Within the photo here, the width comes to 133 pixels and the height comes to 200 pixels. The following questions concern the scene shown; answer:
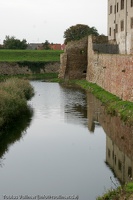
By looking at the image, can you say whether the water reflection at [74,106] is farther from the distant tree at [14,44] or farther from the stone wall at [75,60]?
the distant tree at [14,44]

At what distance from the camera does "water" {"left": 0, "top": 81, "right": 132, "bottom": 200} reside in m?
12.4

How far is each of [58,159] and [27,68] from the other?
151 ft

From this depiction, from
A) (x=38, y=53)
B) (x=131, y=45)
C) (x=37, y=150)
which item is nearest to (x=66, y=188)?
(x=37, y=150)

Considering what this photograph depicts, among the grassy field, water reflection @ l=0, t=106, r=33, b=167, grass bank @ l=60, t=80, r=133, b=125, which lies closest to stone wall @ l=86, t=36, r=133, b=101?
grass bank @ l=60, t=80, r=133, b=125

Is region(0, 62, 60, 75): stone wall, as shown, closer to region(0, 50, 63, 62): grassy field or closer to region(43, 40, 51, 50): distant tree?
region(0, 50, 63, 62): grassy field

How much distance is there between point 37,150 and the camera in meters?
16.8

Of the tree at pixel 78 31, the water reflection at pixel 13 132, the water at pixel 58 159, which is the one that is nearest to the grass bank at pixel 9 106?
the water reflection at pixel 13 132

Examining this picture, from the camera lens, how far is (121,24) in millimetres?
43688

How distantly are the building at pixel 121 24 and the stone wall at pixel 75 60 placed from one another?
3712 mm

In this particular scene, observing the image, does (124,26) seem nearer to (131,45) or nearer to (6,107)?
(131,45)

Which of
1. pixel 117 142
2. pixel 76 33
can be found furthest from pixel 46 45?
pixel 117 142

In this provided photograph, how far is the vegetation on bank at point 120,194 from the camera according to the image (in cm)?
1070

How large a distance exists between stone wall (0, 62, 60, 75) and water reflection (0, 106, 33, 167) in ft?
116

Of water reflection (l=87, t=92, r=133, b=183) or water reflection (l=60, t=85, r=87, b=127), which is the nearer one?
water reflection (l=87, t=92, r=133, b=183)
